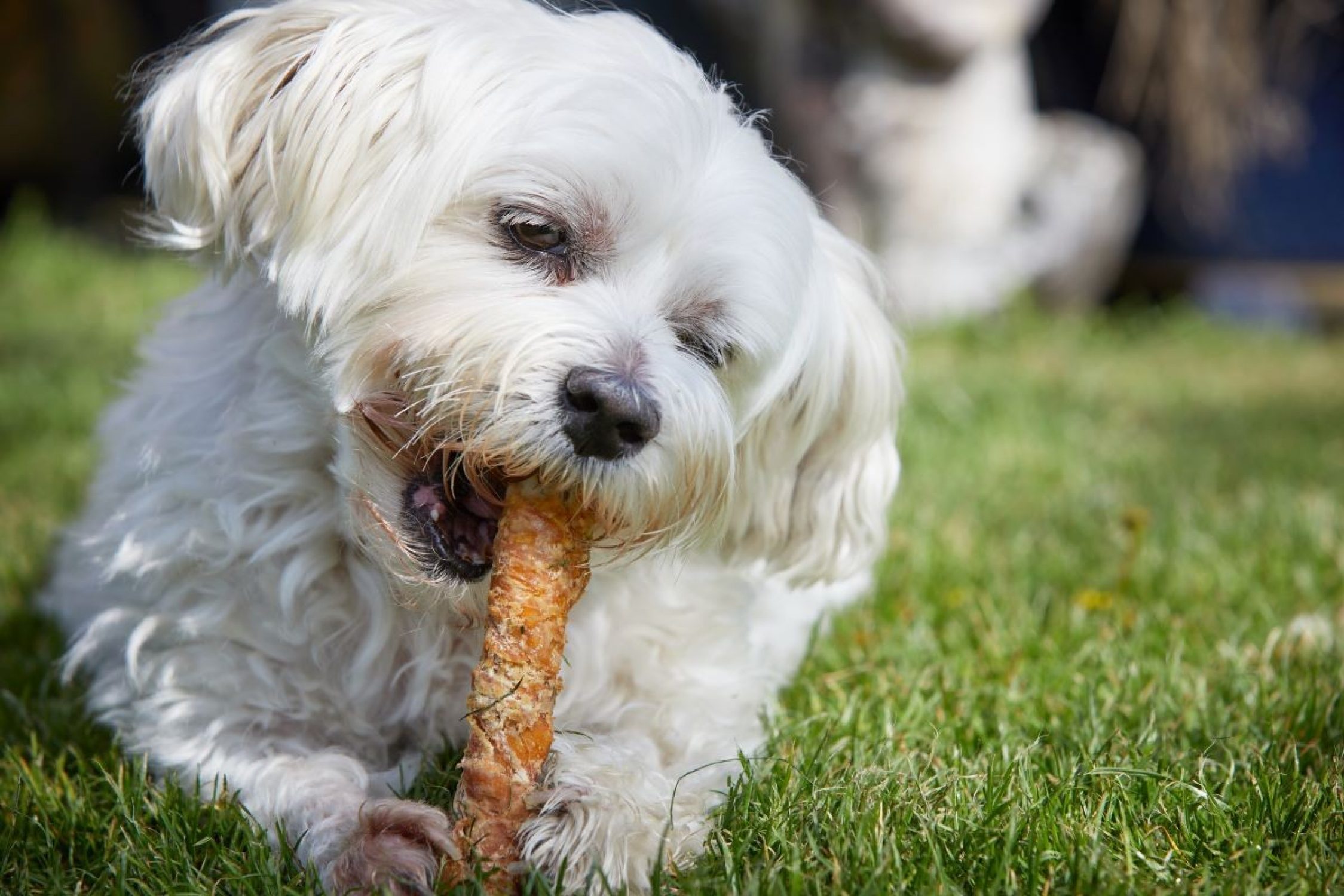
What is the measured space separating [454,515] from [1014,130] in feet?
19.3

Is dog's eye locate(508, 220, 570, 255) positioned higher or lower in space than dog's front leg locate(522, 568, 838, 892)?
higher

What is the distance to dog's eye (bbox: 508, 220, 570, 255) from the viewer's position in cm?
188

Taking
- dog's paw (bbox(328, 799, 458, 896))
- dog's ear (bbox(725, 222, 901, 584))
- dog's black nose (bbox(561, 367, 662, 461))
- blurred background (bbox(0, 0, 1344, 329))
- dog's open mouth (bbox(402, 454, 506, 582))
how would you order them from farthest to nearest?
blurred background (bbox(0, 0, 1344, 329)) < dog's ear (bbox(725, 222, 901, 584)) < dog's open mouth (bbox(402, 454, 506, 582)) < dog's black nose (bbox(561, 367, 662, 461)) < dog's paw (bbox(328, 799, 458, 896))

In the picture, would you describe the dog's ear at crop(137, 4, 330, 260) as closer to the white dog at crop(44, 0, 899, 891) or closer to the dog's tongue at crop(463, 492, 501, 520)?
the white dog at crop(44, 0, 899, 891)

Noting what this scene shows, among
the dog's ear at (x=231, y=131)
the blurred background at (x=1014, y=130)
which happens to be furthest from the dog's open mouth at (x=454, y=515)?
the blurred background at (x=1014, y=130)

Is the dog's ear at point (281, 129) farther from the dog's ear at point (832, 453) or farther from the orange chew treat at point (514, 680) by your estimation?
the dog's ear at point (832, 453)

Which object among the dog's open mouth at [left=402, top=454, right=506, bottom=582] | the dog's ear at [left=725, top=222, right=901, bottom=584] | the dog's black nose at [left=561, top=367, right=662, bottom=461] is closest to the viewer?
the dog's black nose at [left=561, top=367, right=662, bottom=461]

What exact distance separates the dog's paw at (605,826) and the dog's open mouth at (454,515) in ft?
1.02

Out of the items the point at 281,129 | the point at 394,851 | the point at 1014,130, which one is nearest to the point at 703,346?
the point at 281,129

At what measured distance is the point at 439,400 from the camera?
5.82ft


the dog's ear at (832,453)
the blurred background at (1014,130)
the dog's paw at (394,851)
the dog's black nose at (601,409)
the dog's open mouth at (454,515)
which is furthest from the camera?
the blurred background at (1014,130)

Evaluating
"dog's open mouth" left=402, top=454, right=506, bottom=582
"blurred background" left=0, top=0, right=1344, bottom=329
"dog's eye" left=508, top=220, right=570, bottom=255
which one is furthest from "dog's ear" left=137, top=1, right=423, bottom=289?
"blurred background" left=0, top=0, right=1344, bottom=329

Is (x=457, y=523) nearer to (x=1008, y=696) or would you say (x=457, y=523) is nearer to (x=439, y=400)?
(x=439, y=400)

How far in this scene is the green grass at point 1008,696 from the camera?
1722mm
